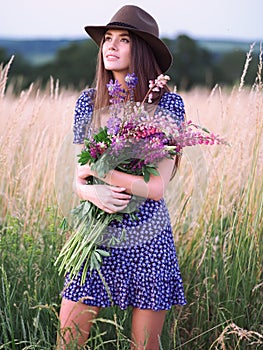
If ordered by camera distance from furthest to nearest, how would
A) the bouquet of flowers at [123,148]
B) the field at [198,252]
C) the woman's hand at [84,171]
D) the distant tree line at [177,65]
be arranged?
the distant tree line at [177,65], the field at [198,252], the woman's hand at [84,171], the bouquet of flowers at [123,148]

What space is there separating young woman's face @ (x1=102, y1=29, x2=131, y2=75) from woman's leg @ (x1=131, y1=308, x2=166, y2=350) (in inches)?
33.7

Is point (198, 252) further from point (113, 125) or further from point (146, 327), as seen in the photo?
point (113, 125)

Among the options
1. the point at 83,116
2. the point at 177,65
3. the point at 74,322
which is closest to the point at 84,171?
the point at 83,116

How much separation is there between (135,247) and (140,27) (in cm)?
76

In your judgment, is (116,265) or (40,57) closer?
(116,265)

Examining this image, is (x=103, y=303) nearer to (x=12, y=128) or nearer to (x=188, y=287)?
(x=188, y=287)

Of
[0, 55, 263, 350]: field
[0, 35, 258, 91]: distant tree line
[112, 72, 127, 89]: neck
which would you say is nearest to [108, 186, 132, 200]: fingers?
[112, 72, 127, 89]: neck

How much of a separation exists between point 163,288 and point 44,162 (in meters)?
1.26

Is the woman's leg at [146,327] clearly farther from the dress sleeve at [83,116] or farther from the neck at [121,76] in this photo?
the neck at [121,76]

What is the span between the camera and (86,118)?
202 cm

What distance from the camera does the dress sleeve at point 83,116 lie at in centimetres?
202

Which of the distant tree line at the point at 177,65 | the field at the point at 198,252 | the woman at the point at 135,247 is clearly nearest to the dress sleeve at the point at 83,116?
the woman at the point at 135,247

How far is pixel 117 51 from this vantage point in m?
1.95

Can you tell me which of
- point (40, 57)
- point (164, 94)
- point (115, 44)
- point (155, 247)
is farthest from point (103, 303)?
point (40, 57)
